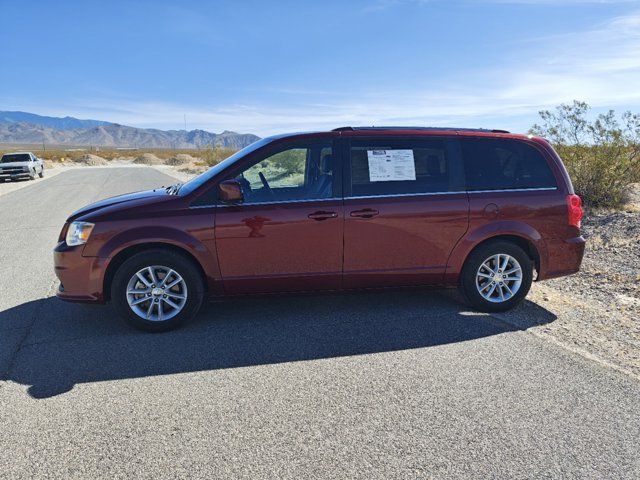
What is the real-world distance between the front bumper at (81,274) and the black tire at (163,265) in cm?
15

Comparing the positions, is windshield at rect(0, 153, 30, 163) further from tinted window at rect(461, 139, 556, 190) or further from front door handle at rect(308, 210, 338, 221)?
tinted window at rect(461, 139, 556, 190)

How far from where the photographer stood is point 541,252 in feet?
16.8

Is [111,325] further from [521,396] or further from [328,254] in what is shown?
[521,396]

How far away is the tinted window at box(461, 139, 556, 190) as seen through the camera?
5.08 m

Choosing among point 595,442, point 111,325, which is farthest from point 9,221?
point 595,442

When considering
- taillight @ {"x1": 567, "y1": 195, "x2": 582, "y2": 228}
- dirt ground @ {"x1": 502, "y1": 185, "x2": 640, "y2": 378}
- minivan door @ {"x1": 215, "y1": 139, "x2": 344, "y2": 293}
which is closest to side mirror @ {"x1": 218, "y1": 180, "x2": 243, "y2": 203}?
minivan door @ {"x1": 215, "y1": 139, "x2": 344, "y2": 293}

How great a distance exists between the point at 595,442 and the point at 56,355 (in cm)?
402

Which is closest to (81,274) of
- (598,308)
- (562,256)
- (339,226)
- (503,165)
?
(339,226)

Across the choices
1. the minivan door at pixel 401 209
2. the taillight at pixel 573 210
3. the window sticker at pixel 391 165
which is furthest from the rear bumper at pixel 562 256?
the window sticker at pixel 391 165

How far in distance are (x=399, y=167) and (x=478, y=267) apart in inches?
51.3

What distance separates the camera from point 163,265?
457cm

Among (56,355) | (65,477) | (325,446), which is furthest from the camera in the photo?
(56,355)

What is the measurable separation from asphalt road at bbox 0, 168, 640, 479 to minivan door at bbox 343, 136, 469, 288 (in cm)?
51

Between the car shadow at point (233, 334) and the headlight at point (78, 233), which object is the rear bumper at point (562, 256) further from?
the headlight at point (78, 233)
